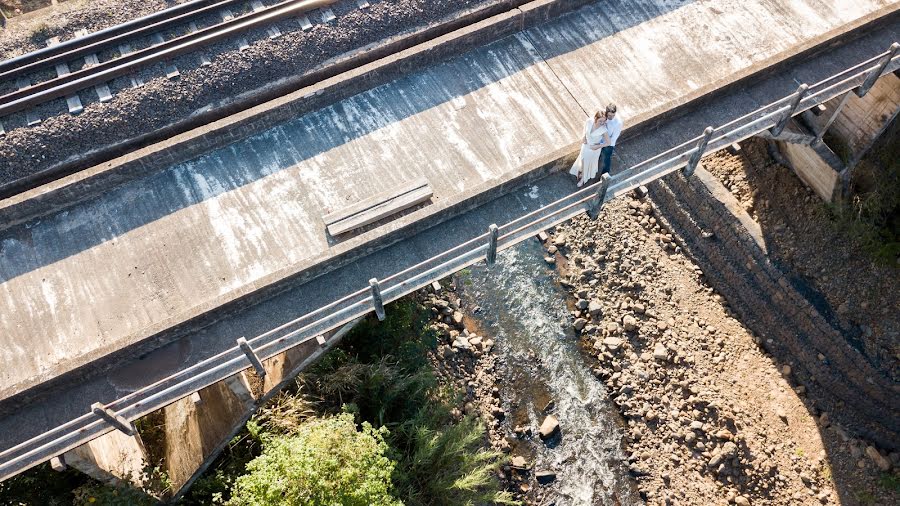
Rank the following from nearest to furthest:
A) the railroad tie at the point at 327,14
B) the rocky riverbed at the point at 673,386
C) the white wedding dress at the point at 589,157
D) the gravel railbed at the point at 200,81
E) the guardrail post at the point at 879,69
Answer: the white wedding dress at the point at 589,157 → the guardrail post at the point at 879,69 → the gravel railbed at the point at 200,81 → the railroad tie at the point at 327,14 → the rocky riverbed at the point at 673,386

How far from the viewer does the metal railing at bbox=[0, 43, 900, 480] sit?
941 centimetres

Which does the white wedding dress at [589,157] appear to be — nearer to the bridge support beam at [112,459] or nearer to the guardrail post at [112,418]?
the guardrail post at [112,418]

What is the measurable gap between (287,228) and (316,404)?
4182 millimetres

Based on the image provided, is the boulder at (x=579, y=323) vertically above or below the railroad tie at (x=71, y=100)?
below

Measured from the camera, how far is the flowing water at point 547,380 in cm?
1630

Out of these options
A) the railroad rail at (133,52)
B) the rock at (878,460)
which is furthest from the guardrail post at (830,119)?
the railroad rail at (133,52)

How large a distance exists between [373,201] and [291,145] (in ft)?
7.93

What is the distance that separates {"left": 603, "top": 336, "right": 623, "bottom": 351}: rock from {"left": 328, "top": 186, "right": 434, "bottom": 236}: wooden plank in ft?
28.1

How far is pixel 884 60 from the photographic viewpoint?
1241 centimetres

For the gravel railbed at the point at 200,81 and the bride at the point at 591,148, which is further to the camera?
the gravel railbed at the point at 200,81

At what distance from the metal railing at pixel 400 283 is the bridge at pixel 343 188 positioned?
4cm

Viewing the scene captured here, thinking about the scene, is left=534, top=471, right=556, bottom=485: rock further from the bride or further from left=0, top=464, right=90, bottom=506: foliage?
left=0, top=464, right=90, bottom=506: foliage

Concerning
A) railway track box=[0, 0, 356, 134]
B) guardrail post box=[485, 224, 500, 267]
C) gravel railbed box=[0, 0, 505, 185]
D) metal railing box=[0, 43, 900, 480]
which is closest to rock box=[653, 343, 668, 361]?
metal railing box=[0, 43, 900, 480]

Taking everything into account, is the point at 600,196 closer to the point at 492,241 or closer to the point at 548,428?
the point at 492,241
